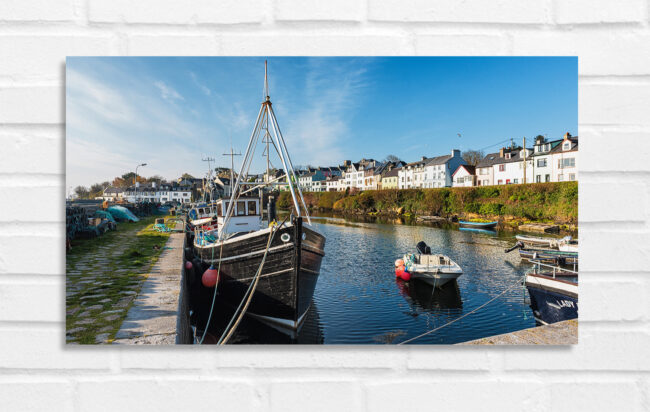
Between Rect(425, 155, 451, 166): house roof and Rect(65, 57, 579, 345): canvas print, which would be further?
Rect(425, 155, 451, 166): house roof

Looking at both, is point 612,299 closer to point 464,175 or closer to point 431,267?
point 464,175

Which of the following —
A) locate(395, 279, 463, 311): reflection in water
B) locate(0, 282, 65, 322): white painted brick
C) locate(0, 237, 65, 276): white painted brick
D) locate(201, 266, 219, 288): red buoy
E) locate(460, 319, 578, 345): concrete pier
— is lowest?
locate(395, 279, 463, 311): reflection in water

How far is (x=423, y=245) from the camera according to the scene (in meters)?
5.02

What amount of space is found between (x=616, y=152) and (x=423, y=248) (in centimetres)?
290

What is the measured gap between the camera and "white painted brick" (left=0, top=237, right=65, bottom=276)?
222 cm
